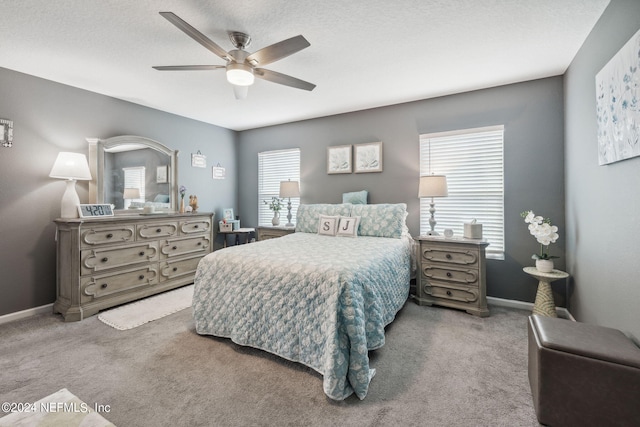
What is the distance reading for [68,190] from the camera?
3098 millimetres

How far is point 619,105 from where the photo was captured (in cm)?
171

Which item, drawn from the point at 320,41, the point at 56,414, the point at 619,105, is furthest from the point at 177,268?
the point at 619,105

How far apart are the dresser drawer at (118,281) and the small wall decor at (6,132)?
5.22ft

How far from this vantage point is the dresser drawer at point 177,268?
3730mm

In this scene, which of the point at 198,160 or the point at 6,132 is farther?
the point at 198,160

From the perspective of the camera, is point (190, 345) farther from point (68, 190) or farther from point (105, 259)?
point (68, 190)

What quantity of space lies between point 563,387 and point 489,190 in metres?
2.43

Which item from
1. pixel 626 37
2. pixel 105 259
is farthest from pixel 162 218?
pixel 626 37

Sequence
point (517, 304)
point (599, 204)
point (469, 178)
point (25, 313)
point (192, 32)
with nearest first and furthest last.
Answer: point (192, 32) → point (599, 204) → point (25, 313) → point (517, 304) → point (469, 178)

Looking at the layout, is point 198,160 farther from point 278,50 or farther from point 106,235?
point 278,50

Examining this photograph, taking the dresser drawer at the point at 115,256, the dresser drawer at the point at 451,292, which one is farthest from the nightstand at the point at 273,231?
the dresser drawer at the point at 451,292

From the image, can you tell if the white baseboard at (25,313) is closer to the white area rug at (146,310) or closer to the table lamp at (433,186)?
the white area rug at (146,310)

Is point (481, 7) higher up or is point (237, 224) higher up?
point (481, 7)

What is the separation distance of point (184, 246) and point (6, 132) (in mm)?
2144
